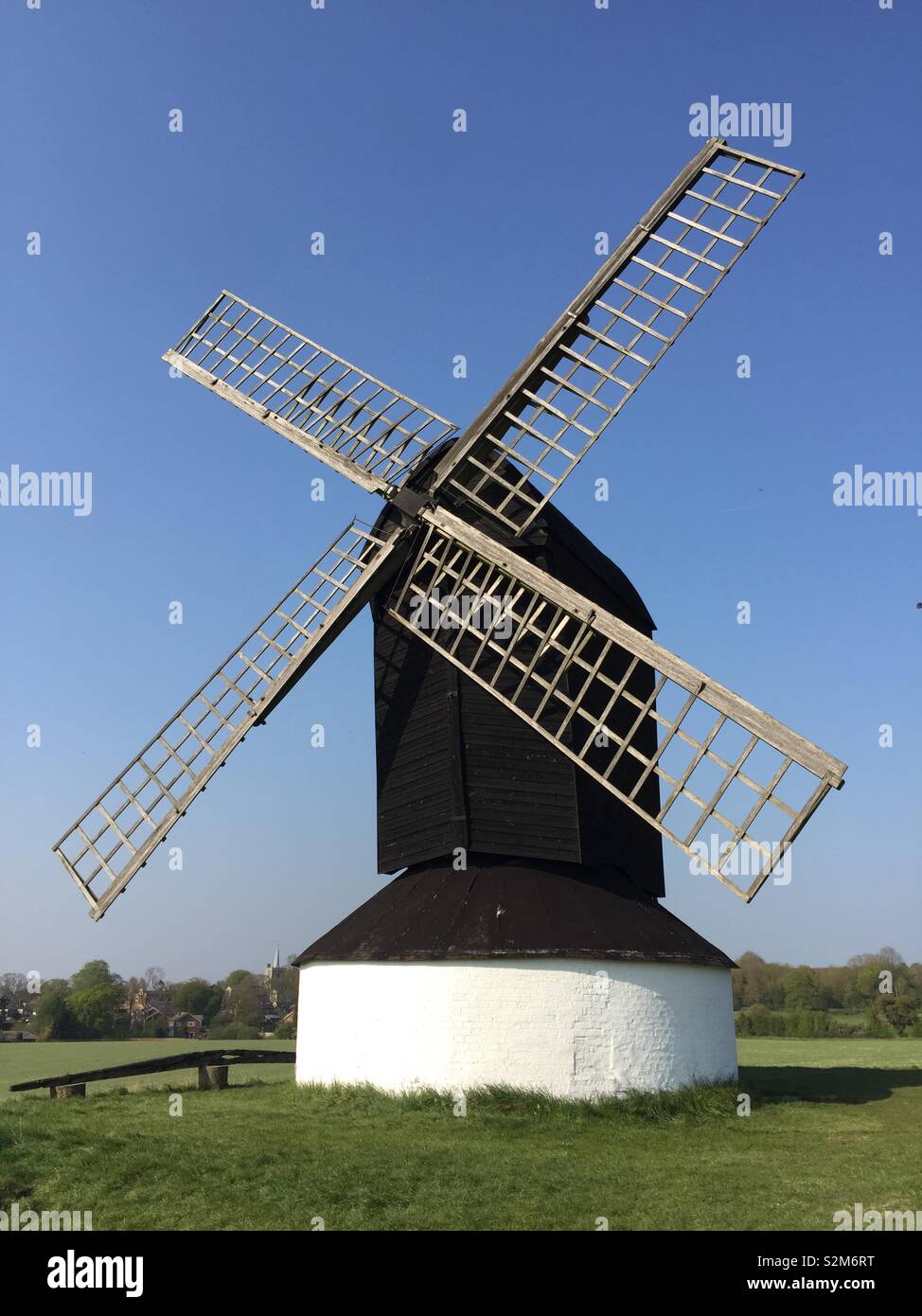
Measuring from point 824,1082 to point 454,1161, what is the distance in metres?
13.1

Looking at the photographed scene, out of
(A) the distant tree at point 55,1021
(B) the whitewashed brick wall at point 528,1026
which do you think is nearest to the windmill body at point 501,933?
(B) the whitewashed brick wall at point 528,1026

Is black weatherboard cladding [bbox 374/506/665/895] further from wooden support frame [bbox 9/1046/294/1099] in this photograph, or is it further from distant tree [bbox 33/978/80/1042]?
distant tree [bbox 33/978/80/1042]

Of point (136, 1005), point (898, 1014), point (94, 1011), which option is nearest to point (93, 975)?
point (136, 1005)

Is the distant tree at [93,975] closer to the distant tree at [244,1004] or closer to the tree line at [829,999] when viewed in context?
the distant tree at [244,1004]

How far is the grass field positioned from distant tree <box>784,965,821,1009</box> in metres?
61.8

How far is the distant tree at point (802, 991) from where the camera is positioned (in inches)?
2977

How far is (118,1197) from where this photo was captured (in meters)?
10.6

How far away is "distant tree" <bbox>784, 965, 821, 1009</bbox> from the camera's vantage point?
7562 cm

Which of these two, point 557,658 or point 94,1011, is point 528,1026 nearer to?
point 557,658

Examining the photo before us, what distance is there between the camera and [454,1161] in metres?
12.1

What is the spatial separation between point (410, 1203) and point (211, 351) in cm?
1729

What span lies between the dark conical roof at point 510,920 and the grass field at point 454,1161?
85.2 inches
